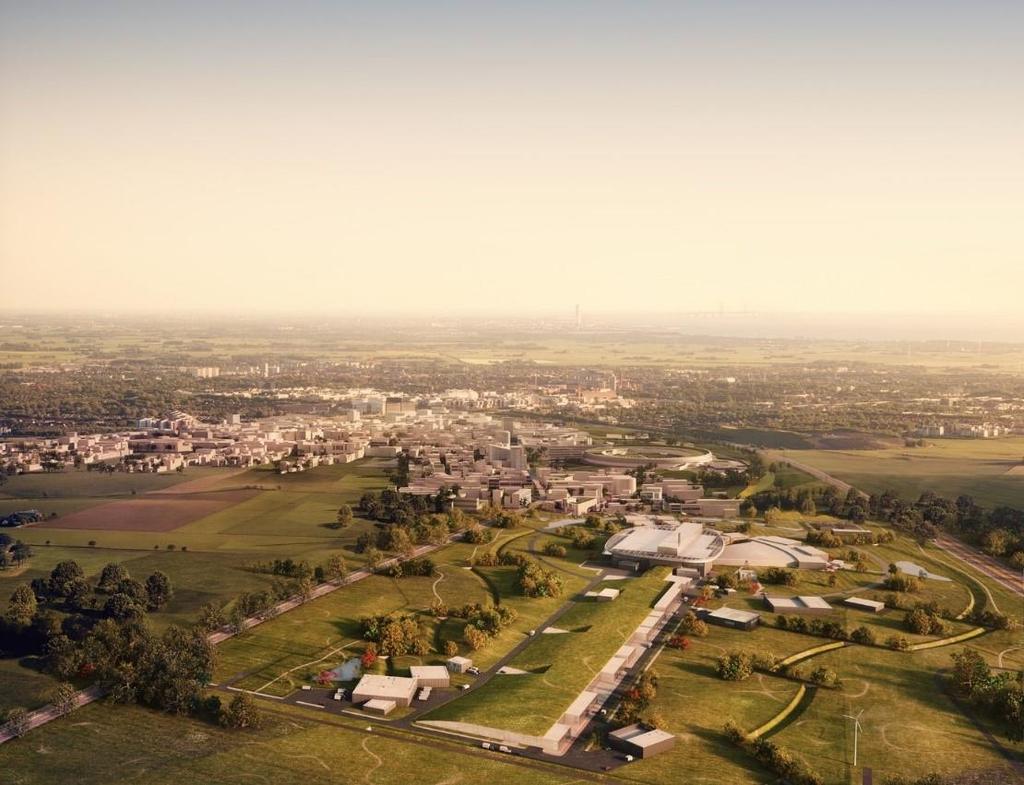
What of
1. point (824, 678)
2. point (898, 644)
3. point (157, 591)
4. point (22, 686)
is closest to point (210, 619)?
point (157, 591)

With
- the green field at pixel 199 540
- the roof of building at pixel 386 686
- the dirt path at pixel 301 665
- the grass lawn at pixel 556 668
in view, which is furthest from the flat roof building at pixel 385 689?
the green field at pixel 199 540

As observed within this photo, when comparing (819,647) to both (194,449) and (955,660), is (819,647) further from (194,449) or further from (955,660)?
(194,449)

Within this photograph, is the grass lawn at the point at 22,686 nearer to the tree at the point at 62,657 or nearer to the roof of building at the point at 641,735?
the tree at the point at 62,657

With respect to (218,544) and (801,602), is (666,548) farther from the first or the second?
(218,544)

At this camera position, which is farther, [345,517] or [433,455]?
[433,455]

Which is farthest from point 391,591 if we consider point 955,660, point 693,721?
point 955,660
